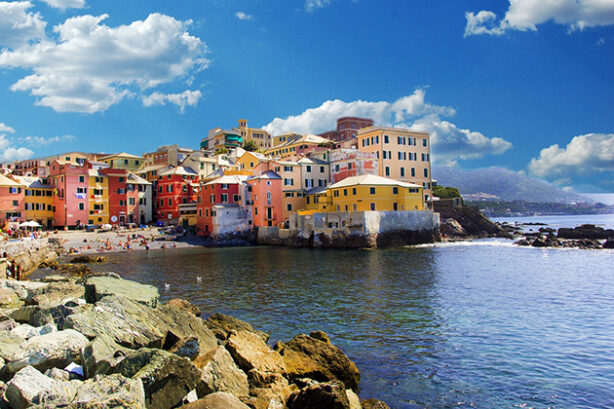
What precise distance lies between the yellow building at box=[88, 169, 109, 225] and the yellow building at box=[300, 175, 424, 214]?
37713 millimetres

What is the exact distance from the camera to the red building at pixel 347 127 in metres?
112

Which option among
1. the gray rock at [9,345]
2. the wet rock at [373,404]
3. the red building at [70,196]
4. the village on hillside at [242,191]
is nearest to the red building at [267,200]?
the village on hillside at [242,191]

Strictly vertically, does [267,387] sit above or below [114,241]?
below

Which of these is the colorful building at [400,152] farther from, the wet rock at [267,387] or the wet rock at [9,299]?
the wet rock at [267,387]

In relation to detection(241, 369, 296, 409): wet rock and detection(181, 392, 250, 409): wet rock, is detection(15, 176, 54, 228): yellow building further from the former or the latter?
detection(181, 392, 250, 409): wet rock

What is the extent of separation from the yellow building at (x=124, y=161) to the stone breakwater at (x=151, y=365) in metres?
93.4

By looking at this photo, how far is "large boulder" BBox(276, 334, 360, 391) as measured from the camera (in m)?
11.9

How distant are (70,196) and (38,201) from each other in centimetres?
574

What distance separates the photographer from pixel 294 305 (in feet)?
73.7

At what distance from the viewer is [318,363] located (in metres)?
12.3

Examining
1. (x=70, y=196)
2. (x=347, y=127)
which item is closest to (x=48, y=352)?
(x=70, y=196)

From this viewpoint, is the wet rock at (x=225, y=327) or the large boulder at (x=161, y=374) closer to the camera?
the large boulder at (x=161, y=374)

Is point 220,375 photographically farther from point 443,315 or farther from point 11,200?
point 11,200

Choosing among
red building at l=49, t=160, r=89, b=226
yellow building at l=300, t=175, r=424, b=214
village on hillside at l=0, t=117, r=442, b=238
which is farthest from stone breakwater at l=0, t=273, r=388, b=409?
red building at l=49, t=160, r=89, b=226
